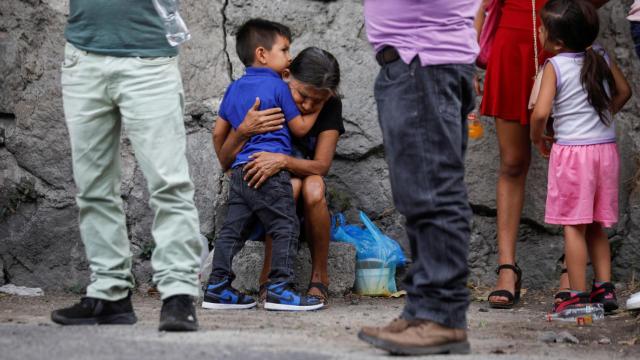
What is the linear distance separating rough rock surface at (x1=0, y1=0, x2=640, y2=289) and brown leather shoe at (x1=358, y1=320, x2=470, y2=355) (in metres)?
2.21

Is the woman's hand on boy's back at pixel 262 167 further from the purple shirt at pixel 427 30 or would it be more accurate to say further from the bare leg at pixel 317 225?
the purple shirt at pixel 427 30

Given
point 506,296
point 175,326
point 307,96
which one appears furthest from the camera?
Answer: point 307,96

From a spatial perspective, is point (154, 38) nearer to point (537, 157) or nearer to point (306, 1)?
point (306, 1)

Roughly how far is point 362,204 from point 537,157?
0.91 meters

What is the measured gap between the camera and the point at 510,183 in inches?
181

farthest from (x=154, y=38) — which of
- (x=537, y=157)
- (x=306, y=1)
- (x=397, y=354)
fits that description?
(x=537, y=157)

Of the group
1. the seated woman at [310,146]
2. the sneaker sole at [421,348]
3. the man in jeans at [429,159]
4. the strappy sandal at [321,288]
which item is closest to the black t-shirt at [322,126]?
the seated woman at [310,146]

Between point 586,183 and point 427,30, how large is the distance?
63.7 inches

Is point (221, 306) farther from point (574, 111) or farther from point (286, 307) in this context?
point (574, 111)

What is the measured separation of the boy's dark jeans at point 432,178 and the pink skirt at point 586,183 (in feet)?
4.88

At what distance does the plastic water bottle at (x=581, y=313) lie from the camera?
161 inches

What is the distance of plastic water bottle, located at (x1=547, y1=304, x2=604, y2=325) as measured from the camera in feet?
13.4

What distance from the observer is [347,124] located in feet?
16.8

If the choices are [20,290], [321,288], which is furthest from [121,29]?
[20,290]
